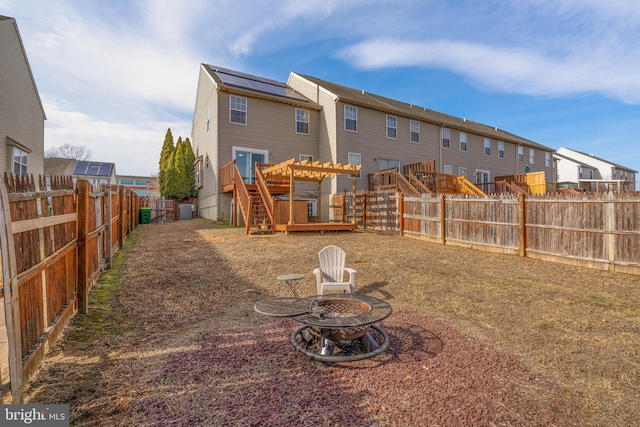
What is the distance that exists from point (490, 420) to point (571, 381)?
3.89 ft

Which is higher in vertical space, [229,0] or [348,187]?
[229,0]

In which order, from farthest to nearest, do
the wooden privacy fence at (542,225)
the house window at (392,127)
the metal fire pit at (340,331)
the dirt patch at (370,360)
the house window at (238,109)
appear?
the house window at (392,127) < the house window at (238,109) < the wooden privacy fence at (542,225) < the metal fire pit at (340,331) < the dirt patch at (370,360)

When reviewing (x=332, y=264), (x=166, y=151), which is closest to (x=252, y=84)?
(x=166, y=151)

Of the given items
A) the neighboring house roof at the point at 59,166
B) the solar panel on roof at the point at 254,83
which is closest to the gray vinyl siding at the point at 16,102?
the solar panel on roof at the point at 254,83

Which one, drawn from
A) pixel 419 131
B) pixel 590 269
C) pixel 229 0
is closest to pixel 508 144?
pixel 419 131

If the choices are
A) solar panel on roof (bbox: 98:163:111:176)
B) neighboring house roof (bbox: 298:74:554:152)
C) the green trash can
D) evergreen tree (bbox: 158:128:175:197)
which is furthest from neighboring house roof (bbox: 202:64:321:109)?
solar panel on roof (bbox: 98:163:111:176)

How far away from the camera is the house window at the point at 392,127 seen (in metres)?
20.3

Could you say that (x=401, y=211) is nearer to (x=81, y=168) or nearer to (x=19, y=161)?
(x=19, y=161)

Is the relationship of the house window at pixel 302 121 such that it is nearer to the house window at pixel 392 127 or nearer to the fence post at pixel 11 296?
the house window at pixel 392 127

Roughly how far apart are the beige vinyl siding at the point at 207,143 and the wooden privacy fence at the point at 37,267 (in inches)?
499

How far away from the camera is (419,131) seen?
2162 cm

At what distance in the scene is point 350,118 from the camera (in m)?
18.5

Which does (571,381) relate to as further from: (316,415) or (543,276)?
(543,276)

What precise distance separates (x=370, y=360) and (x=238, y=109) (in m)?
16.3
